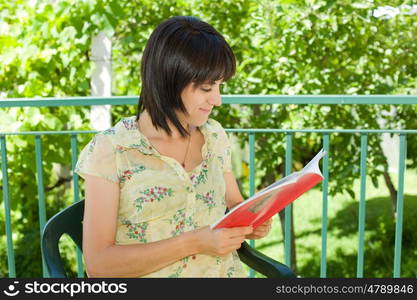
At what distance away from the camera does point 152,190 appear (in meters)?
1.37

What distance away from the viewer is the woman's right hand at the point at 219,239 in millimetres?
1272

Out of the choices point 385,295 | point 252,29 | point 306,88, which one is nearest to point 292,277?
point 385,295

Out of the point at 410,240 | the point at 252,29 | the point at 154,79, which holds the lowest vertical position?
the point at 410,240

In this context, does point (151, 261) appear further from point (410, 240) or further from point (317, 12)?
point (410, 240)

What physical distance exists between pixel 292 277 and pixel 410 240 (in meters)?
4.31

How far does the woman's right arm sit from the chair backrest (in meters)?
0.12

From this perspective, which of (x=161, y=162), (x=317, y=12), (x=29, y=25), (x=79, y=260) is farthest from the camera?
(x=29, y=25)

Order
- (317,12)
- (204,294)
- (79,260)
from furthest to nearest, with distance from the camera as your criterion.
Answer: (317,12) < (79,260) < (204,294)

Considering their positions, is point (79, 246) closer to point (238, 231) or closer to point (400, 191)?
point (238, 231)

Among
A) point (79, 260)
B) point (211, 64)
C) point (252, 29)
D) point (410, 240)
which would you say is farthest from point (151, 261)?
point (410, 240)

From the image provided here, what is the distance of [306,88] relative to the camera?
3.38 meters

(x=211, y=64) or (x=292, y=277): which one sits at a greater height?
(x=211, y=64)

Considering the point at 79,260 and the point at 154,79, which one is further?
the point at 79,260

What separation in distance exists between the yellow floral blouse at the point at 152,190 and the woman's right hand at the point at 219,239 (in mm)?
125
